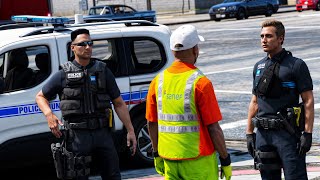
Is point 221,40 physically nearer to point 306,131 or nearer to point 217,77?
point 217,77

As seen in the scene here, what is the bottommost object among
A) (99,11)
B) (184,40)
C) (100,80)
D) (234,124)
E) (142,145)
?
(99,11)

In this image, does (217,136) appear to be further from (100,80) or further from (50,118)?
(50,118)

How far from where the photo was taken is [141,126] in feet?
33.1

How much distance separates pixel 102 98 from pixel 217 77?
12507 mm

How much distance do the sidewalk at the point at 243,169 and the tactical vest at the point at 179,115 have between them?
11.6 feet

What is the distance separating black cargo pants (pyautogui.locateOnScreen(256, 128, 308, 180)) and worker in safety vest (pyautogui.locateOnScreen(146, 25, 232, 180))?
3.62 feet

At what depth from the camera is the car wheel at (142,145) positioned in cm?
1005

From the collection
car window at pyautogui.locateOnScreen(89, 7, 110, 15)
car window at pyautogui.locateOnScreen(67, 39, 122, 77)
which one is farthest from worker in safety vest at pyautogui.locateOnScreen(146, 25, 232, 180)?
car window at pyautogui.locateOnScreen(89, 7, 110, 15)

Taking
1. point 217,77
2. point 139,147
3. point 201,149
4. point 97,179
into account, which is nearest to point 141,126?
point 139,147

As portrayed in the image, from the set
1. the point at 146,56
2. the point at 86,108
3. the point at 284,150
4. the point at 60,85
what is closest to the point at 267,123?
the point at 284,150

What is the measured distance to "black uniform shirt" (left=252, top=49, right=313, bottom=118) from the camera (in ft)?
21.5

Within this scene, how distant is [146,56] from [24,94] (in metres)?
1.88

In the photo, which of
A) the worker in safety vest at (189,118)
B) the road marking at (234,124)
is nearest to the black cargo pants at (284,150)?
the worker in safety vest at (189,118)

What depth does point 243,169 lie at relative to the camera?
975cm
